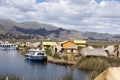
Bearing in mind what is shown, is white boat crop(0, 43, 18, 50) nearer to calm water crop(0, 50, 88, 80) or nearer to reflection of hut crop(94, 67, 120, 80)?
calm water crop(0, 50, 88, 80)

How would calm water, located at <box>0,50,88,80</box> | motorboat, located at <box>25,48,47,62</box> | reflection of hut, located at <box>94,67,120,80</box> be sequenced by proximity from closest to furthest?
reflection of hut, located at <box>94,67,120,80</box>, calm water, located at <box>0,50,88,80</box>, motorboat, located at <box>25,48,47,62</box>

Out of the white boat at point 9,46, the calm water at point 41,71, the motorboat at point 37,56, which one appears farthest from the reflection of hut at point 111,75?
the white boat at point 9,46

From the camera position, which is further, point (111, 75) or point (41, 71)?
point (41, 71)

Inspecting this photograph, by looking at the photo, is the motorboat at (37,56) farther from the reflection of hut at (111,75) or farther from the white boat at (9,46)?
the reflection of hut at (111,75)

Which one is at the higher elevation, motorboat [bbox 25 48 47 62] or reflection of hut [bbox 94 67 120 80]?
reflection of hut [bbox 94 67 120 80]

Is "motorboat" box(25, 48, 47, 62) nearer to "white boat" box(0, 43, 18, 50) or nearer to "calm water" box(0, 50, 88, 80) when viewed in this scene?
"calm water" box(0, 50, 88, 80)

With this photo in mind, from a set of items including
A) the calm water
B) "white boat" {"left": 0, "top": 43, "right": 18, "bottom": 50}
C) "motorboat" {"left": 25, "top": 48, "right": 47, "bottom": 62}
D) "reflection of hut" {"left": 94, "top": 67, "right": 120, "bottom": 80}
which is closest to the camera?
"reflection of hut" {"left": 94, "top": 67, "right": 120, "bottom": 80}

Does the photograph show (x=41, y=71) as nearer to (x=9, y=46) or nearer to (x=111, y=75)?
(x=111, y=75)

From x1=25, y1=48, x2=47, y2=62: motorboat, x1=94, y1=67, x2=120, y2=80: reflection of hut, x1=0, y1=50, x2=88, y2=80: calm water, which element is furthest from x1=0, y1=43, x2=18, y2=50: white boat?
x1=94, y1=67, x2=120, y2=80: reflection of hut

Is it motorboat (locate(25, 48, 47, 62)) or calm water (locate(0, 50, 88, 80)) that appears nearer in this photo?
calm water (locate(0, 50, 88, 80))

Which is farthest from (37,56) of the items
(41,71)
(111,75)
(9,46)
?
(9,46)

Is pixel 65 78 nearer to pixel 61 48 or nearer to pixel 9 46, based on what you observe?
pixel 61 48

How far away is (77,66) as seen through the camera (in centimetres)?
4062

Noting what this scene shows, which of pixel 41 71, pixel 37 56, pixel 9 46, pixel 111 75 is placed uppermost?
pixel 111 75
